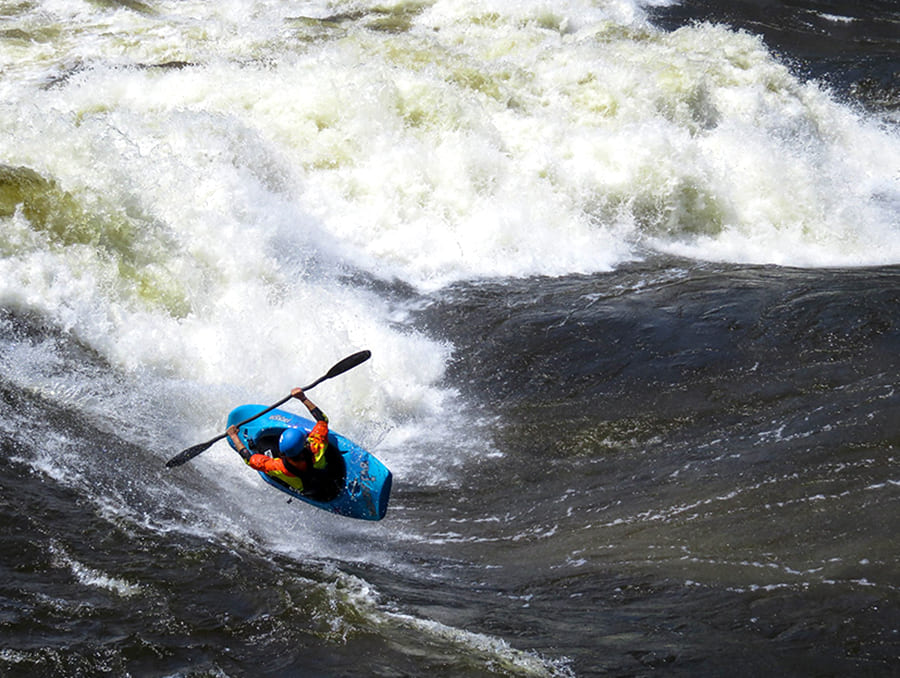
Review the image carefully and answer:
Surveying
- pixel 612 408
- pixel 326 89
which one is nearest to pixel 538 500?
pixel 612 408

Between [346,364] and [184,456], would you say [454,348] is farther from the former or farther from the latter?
[184,456]

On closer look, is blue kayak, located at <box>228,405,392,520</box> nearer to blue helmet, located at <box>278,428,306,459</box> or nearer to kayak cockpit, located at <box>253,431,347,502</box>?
kayak cockpit, located at <box>253,431,347,502</box>

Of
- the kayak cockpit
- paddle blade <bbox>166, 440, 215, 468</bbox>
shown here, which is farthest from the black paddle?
the kayak cockpit

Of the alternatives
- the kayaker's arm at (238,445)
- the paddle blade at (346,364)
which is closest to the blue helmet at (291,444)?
the kayaker's arm at (238,445)

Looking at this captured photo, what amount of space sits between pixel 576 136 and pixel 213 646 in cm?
816

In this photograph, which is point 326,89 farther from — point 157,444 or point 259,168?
point 157,444

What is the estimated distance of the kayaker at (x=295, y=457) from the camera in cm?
562

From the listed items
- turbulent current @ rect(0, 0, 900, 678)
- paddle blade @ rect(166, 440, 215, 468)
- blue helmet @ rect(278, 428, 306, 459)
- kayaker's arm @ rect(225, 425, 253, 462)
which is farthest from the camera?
kayaker's arm @ rect(225, 425, 253, 462)

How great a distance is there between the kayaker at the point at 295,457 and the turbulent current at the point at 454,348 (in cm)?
29

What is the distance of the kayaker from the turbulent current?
0.96ft

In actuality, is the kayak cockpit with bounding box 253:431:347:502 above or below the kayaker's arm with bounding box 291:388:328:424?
below

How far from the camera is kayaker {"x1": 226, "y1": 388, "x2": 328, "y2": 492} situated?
5617 millimetres

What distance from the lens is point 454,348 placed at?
25.1 feet

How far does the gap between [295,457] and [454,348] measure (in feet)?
7.75
